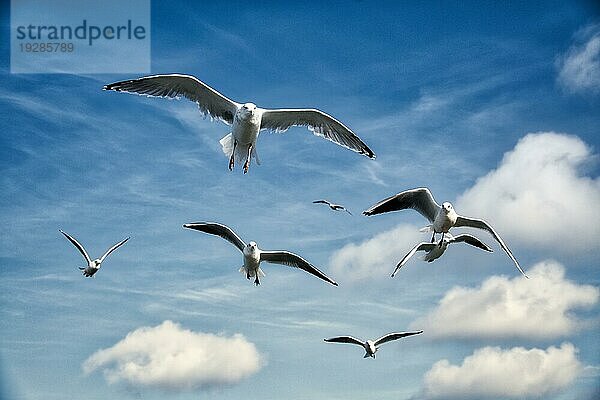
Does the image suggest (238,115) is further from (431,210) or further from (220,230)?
(431,210)

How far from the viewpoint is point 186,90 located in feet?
34.2

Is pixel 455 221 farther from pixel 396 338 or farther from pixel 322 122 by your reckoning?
pixel 396 338

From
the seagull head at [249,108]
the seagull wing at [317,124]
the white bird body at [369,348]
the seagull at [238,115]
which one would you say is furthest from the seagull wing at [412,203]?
the white bird body at [369,348]

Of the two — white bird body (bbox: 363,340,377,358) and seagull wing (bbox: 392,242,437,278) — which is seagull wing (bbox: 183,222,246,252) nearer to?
seagull wing (bbox: 392,242,437,278)

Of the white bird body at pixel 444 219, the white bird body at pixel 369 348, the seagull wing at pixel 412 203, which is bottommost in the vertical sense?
the white bird body at pixel 369 348

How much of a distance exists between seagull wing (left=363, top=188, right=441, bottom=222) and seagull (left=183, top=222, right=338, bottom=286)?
108cm

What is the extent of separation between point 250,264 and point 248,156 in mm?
1303

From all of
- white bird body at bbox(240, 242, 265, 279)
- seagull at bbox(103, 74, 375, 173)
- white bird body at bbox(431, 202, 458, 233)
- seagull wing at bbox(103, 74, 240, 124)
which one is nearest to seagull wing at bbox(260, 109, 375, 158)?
seagull at bbox(103, 74, 375, 173)

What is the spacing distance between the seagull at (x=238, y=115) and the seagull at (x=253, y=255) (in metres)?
0.79

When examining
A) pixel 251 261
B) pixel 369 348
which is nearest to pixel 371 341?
pixel 369 348

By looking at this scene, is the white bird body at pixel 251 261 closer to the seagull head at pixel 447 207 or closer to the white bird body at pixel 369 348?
the seagull head at pixel 447 207

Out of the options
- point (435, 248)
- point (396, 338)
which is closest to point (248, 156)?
point (435, 248)

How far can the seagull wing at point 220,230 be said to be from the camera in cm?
1014

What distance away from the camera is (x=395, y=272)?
9891mm
